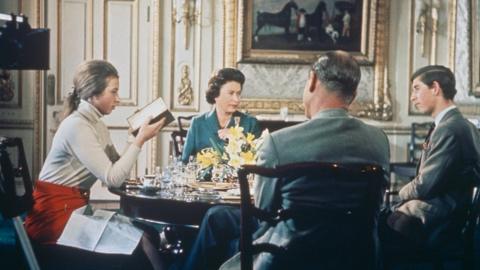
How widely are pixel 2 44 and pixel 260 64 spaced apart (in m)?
2.65

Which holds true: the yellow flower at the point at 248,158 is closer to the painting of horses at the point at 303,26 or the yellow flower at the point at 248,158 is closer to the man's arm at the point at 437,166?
the man's arm at the point at 437,166

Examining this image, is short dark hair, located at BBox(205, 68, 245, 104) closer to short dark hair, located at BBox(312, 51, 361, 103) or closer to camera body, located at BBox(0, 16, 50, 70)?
camera body, located at BBox(0, 16, 50, 70)

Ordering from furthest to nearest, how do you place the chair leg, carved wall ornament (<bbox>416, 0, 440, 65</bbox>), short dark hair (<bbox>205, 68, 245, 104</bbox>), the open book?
carved wall ornament (<bbox>416, 0, 440, 65</bbox>)
short dark hair (<bbox>205, 68, 245, 104</bbox>)
the open book
the chair leg

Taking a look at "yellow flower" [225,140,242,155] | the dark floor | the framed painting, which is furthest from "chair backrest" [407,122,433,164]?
"yellow flower" [225,140,242,155]

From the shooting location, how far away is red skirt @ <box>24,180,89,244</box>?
261 centimetres

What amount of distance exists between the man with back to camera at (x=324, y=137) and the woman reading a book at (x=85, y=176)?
2.21 feet

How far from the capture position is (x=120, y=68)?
627 centimetres

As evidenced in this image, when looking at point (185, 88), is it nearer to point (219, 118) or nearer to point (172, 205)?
point (219, 118)

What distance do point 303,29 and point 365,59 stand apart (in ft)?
2.19

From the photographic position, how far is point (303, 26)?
6.35 meters

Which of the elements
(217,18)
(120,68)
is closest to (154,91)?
(120,68)

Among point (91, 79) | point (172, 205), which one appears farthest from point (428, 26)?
point (172, 205)

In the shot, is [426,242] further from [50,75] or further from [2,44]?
[50,75]

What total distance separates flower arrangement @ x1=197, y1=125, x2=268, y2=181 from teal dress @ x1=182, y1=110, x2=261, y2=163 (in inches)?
25.1
